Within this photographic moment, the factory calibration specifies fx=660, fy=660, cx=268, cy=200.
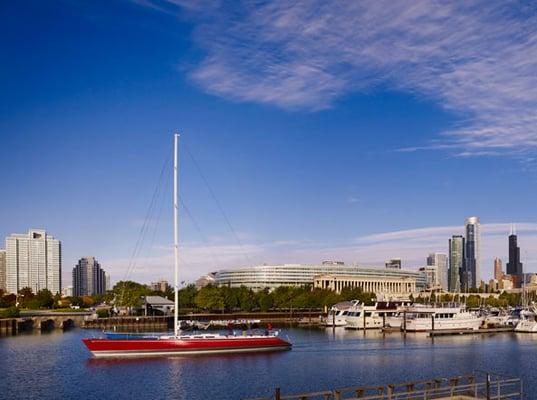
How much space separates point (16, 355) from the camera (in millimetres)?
96188

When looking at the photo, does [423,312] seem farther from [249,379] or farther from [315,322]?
[249,379]

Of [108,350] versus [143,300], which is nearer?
[108,350]

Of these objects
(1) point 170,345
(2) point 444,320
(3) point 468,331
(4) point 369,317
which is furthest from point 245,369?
(4) point 369,317

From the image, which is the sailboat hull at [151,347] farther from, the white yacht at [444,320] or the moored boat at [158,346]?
the white yacht at [444,320]

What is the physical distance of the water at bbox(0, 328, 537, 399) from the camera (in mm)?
66125

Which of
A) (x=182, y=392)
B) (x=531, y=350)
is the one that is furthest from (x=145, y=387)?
(x=531, y=350)

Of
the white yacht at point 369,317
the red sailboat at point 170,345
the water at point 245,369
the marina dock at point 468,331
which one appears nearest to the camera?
the water at point 245,369

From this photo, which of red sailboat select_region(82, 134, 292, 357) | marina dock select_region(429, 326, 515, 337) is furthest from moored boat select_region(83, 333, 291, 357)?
marina dock select_region(429, 326, 515, 337)

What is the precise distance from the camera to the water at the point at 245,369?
66125mm

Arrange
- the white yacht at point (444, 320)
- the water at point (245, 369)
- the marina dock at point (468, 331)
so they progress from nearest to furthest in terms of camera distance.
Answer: the water at point (245, 369)
the marina dock at point (468, 331)
the white yacht at point (444, 320)

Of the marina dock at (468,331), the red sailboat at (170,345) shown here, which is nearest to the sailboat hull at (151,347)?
the red sailboat at (170,345)

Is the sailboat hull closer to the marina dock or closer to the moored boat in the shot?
the moored boat

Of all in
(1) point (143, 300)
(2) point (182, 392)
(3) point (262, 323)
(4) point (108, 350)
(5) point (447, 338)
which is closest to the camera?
(2) point (182, 392)

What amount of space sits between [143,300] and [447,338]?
10157 cm
